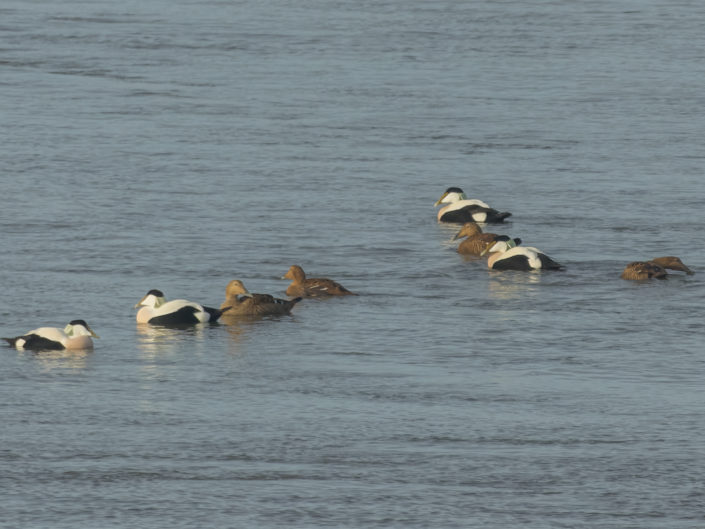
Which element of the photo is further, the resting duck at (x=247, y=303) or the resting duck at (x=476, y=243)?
the resting duck at (x=476, y=243)

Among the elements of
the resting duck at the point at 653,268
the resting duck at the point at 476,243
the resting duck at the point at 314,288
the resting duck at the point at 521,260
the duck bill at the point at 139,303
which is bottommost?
the duck bill at the point at 139,303

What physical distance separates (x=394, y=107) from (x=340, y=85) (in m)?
2.52

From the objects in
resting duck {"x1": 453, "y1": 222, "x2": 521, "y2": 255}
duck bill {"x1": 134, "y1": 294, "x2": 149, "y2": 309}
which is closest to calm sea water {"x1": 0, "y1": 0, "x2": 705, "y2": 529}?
duck bill {"x1": 134, "y1": 294, "x2": 149, "y2": 309}

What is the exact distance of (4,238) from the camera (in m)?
22.9

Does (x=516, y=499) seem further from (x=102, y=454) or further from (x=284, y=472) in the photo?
(x=102, y=454)

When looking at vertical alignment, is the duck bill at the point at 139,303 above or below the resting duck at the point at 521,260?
below

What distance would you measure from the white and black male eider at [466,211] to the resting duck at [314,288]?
513cm

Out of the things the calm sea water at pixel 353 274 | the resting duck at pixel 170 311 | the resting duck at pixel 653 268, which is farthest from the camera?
the resting duck at pixel 653 268

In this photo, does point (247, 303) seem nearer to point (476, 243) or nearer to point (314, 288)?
point (314, 288)

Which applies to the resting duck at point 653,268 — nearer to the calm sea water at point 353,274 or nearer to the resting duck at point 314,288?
the calm sea water at point 353,274

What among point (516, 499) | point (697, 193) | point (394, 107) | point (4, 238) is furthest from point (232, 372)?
point (394, 107)

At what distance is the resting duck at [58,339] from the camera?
17109 mm

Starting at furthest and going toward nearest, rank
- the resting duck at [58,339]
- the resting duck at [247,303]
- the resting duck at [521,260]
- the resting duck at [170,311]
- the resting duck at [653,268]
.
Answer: the resting duck at [521,260] → the resting duck at [653,268] → the resting duck at [247,303] → the resting duck at [170,311] → the resting duck at [58,339]

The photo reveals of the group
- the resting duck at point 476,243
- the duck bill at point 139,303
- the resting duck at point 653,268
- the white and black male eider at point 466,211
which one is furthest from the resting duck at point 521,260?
the duck bill at point 139,303
